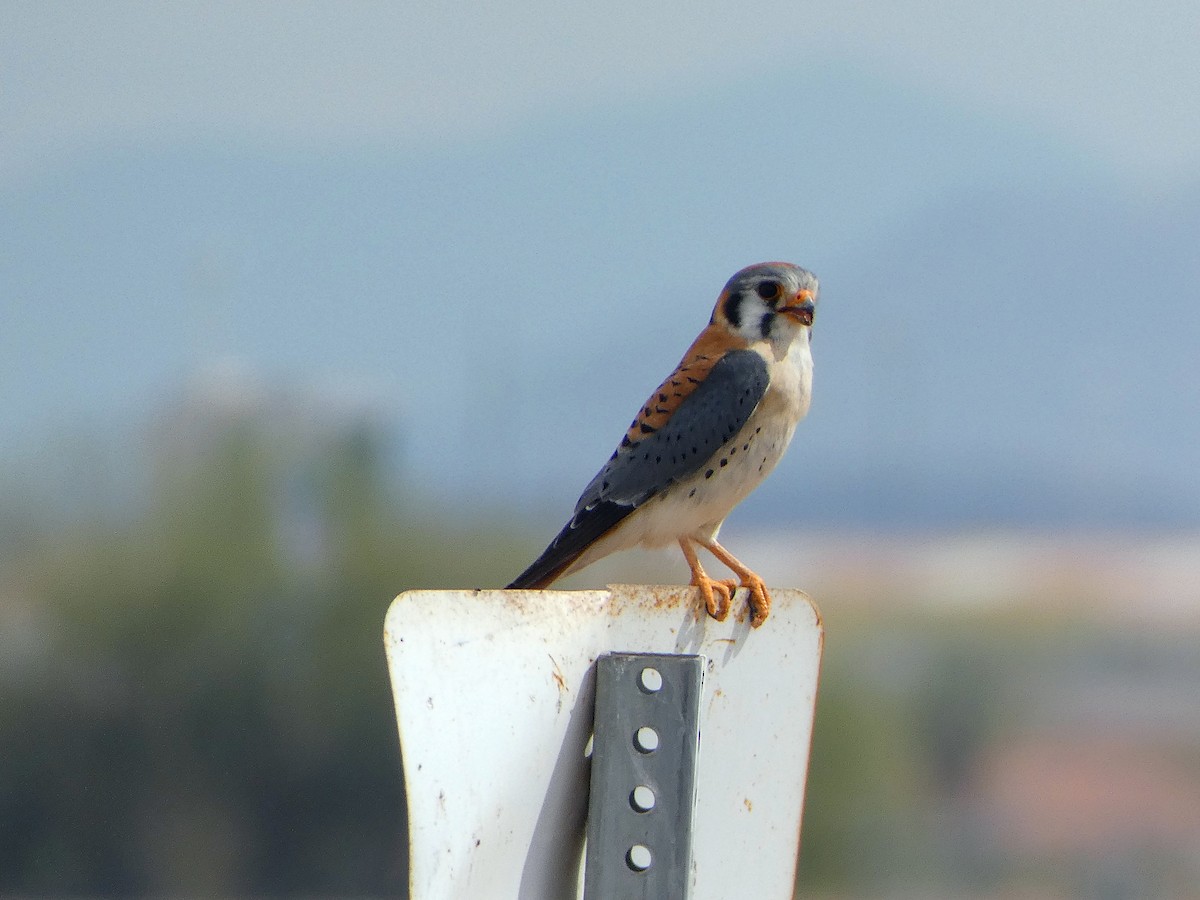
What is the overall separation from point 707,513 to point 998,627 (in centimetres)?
3902

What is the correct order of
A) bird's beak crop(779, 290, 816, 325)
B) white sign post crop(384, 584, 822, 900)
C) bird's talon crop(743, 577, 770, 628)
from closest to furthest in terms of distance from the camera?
1. white sign post crop(384, 584, 822, 900)
2. bird's talon crop(743, 577, 770, 628)
3. bird's beak crop(779, 290, 816, 325)

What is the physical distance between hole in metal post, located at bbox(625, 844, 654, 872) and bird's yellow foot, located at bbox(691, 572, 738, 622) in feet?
→ 1.21

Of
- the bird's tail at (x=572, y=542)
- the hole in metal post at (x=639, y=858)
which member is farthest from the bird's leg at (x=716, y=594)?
the bird's tail at (x=572, y=542)

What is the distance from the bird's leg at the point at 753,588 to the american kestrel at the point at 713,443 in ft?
0.85

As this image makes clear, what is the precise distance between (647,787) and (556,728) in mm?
121

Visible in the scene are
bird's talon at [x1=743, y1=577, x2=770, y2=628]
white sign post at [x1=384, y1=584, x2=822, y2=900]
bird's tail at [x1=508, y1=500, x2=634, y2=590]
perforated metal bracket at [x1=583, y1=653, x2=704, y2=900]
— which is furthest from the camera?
bird's tail at [x1=508, y1=500, x2=634, y2=590]

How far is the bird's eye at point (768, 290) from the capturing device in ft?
12.6

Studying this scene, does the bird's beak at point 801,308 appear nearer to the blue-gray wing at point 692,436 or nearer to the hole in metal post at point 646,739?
the blue-gray wing at point 692,436

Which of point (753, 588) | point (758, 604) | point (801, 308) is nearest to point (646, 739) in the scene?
point (758, 604)

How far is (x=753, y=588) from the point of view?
2543 millimetres

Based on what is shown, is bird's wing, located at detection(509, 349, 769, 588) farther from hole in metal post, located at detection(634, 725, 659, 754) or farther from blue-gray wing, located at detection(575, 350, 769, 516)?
hole in metal post, located at detection(634, 725, 659, 754)

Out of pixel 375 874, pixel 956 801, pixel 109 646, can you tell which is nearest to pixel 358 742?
pixel 375 874

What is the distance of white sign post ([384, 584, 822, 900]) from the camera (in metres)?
1.93

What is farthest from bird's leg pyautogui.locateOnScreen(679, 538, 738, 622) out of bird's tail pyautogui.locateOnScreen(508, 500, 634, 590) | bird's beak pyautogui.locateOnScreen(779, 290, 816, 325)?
bird's beak pyautogui.locateOnScreen(779, 290, 816, 325)
